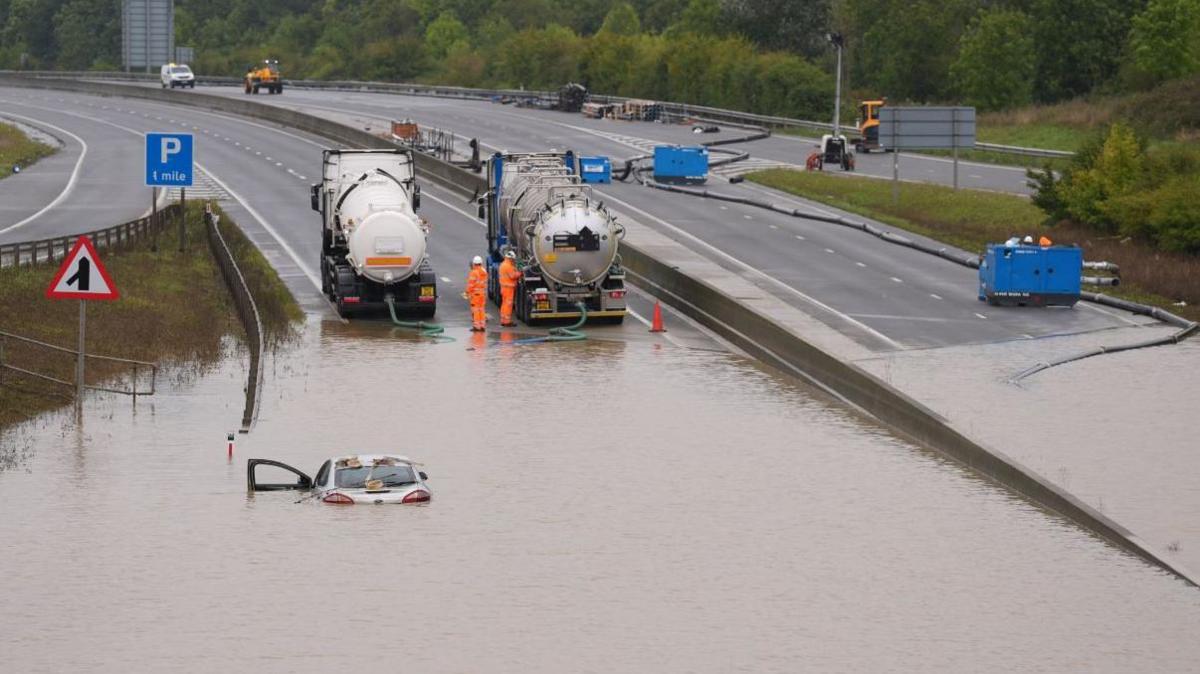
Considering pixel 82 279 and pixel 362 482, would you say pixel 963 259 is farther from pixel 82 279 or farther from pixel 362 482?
pixel 362 482

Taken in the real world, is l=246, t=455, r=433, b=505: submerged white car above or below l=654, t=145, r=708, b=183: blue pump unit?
below

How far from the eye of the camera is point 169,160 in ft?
179

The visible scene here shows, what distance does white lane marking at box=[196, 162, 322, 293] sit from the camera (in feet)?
177

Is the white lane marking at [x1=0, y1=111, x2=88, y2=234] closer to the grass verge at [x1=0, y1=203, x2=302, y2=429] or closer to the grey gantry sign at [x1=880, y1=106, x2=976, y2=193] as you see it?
the grass verge at [x1=0, y1=203, x2=302, y2=429]

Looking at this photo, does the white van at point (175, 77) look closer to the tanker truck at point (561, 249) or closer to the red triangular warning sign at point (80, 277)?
the tanker truck at point (561, 249)

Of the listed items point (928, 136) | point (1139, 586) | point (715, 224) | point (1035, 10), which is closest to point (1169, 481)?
point (1139, 586)

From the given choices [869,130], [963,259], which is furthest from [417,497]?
[869,130]

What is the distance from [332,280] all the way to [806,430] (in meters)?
17.2

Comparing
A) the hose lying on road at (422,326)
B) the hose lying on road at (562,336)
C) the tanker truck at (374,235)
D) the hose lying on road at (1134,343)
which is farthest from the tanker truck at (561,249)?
the hose lying on road at (1134,343)

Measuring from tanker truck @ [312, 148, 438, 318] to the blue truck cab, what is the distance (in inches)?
570

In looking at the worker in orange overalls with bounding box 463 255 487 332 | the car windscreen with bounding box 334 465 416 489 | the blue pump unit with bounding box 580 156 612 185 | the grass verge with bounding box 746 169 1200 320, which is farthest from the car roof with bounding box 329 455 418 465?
the blue pump unit with bounding box 580 156 612 185

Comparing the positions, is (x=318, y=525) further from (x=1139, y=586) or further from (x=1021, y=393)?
(x=1021, y=393)

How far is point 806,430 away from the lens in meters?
35.6

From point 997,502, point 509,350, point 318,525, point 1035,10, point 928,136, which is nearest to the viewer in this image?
point 318,525
